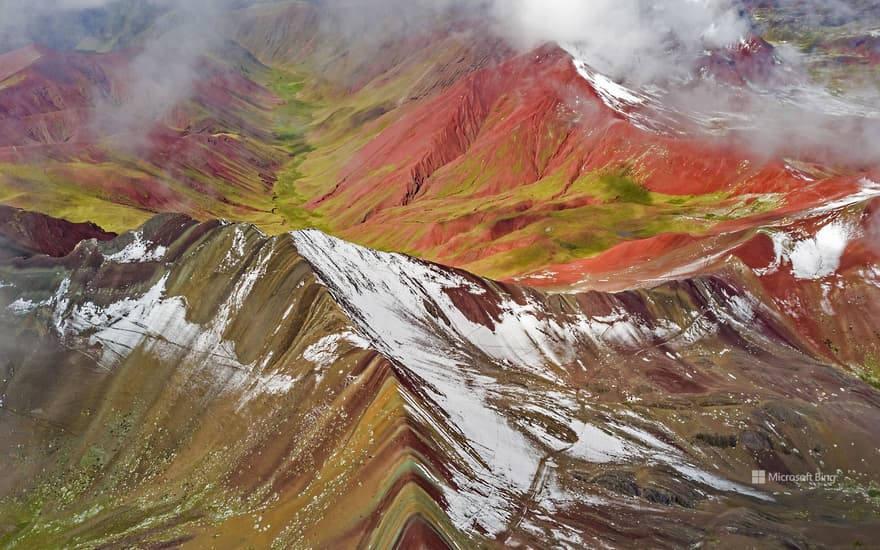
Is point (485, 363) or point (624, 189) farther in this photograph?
point (624, 189)

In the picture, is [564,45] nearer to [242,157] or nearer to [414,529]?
[242,157]

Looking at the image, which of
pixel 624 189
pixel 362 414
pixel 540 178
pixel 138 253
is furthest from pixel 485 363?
pixel 540 178

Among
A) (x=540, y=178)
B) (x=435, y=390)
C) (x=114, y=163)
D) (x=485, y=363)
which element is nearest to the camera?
(x=435, y=390)

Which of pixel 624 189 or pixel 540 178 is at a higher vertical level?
pixel 540 178

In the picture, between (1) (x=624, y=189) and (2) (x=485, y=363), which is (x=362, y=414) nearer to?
(2) (x=485, y=363)

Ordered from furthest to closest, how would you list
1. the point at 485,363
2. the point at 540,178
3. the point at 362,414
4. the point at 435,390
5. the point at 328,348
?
the point at 540,178, the point at 485,363, the point at 435,390, the point at 328,348, the point at 362,414

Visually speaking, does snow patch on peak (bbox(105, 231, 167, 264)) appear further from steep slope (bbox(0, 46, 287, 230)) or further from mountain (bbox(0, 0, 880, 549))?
steep slope (bbox(0, 46, 287, 230))

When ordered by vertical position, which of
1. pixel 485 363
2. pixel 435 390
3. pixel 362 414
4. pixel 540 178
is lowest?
pixel 362 414

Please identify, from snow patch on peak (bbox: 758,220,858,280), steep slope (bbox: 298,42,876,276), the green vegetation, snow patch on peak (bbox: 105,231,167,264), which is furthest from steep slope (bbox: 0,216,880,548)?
the green vegetation

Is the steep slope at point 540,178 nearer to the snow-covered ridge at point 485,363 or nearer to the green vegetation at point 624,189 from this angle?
the green vegetation at point 624,189

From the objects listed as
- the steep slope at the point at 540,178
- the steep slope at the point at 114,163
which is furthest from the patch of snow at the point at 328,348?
the steep slope at the point at 114,163
